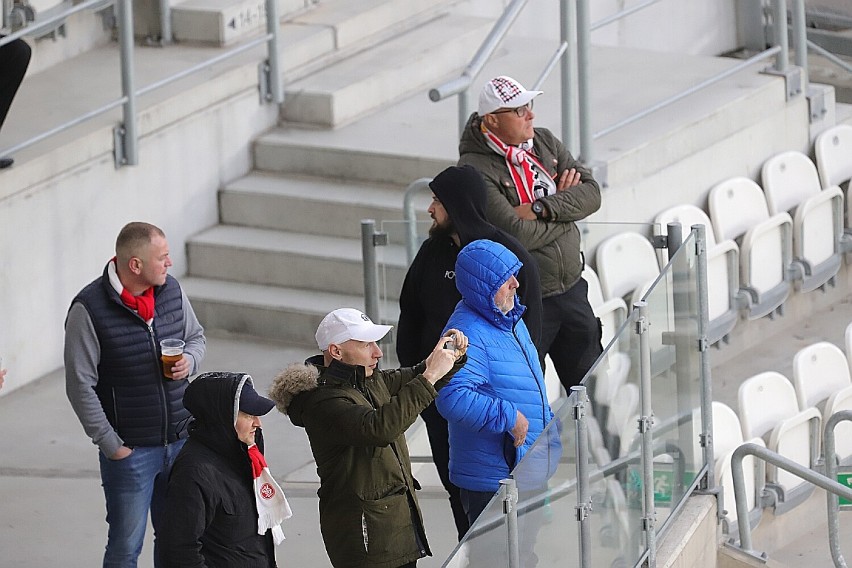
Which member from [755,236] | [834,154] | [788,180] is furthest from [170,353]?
[834,154]

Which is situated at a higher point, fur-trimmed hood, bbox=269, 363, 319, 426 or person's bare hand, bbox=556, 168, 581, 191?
person's bare hand, bbox=556, 168, 581, 191

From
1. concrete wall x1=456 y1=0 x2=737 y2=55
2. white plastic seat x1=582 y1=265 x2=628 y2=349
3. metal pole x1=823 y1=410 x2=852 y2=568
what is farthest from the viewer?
concrete wall x1=456 y1=0 x2=737 y2=55

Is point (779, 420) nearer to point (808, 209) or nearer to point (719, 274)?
point (719, 274)

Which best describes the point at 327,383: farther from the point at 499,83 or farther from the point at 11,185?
the point at 11,185

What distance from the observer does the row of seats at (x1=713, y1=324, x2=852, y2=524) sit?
24.5ft

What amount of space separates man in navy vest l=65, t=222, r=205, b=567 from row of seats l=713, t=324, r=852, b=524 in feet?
9.79

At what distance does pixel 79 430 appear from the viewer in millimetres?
7195

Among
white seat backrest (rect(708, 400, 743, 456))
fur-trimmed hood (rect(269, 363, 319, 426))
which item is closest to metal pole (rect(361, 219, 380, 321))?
white seat backrest (rect(708, 400, 743, 456))

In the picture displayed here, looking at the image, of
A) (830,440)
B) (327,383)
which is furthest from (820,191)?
(327,383)

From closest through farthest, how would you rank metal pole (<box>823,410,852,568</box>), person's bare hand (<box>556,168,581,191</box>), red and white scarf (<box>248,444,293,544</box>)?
red and white scarf (<box>248,444,293,544</box>) < person's bare hand (<box>556,168,581,191</box>) < metal pole (<box>823,410,852,568</box>)

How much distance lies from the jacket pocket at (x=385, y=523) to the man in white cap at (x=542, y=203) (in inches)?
55.0

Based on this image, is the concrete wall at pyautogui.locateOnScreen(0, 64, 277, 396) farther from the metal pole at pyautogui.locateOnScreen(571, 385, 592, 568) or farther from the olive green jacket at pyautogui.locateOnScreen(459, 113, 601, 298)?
the metal pole at pyautogui.locateOnScreen(571, 385, 592, 568)

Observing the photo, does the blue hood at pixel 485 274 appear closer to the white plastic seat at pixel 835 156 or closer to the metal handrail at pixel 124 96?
the metal handrail at pixel 124 96

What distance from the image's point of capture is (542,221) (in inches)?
232
